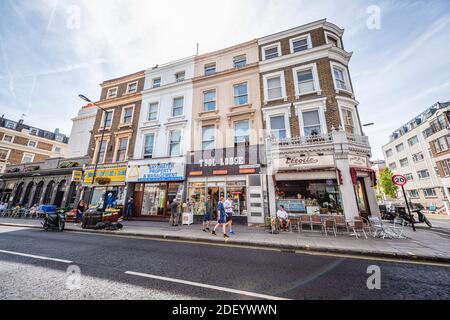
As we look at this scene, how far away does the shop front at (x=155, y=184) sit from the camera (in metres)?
13.7

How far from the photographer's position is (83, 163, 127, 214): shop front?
48.4ft

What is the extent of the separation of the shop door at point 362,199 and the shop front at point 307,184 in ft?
6.84

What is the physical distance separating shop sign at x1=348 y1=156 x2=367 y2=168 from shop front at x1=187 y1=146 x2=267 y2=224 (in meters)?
5.41

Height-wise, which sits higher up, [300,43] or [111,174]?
[300,43]

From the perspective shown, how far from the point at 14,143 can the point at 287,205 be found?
Result: 49.0m

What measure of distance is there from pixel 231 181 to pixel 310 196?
5.37m

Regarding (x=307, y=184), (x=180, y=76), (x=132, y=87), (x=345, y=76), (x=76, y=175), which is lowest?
(x=307, y=184)

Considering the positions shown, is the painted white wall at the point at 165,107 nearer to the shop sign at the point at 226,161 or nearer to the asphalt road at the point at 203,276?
the shop sign at the point at 226,161

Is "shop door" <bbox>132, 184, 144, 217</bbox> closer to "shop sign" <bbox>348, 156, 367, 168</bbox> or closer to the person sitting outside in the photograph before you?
the person sitting outside

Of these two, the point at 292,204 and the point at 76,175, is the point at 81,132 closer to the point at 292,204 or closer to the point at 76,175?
the point at 76,175

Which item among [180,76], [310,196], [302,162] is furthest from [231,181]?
[180,76]

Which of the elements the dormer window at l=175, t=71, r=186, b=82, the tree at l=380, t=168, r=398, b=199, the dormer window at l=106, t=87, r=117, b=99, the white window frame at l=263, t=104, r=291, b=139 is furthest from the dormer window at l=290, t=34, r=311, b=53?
the tree at l=380, t=168, r=398, b=199

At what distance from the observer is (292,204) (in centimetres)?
1091

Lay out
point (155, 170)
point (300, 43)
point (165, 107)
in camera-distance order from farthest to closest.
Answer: point (165, 107) → point (155, 170) → point (300, 43)
